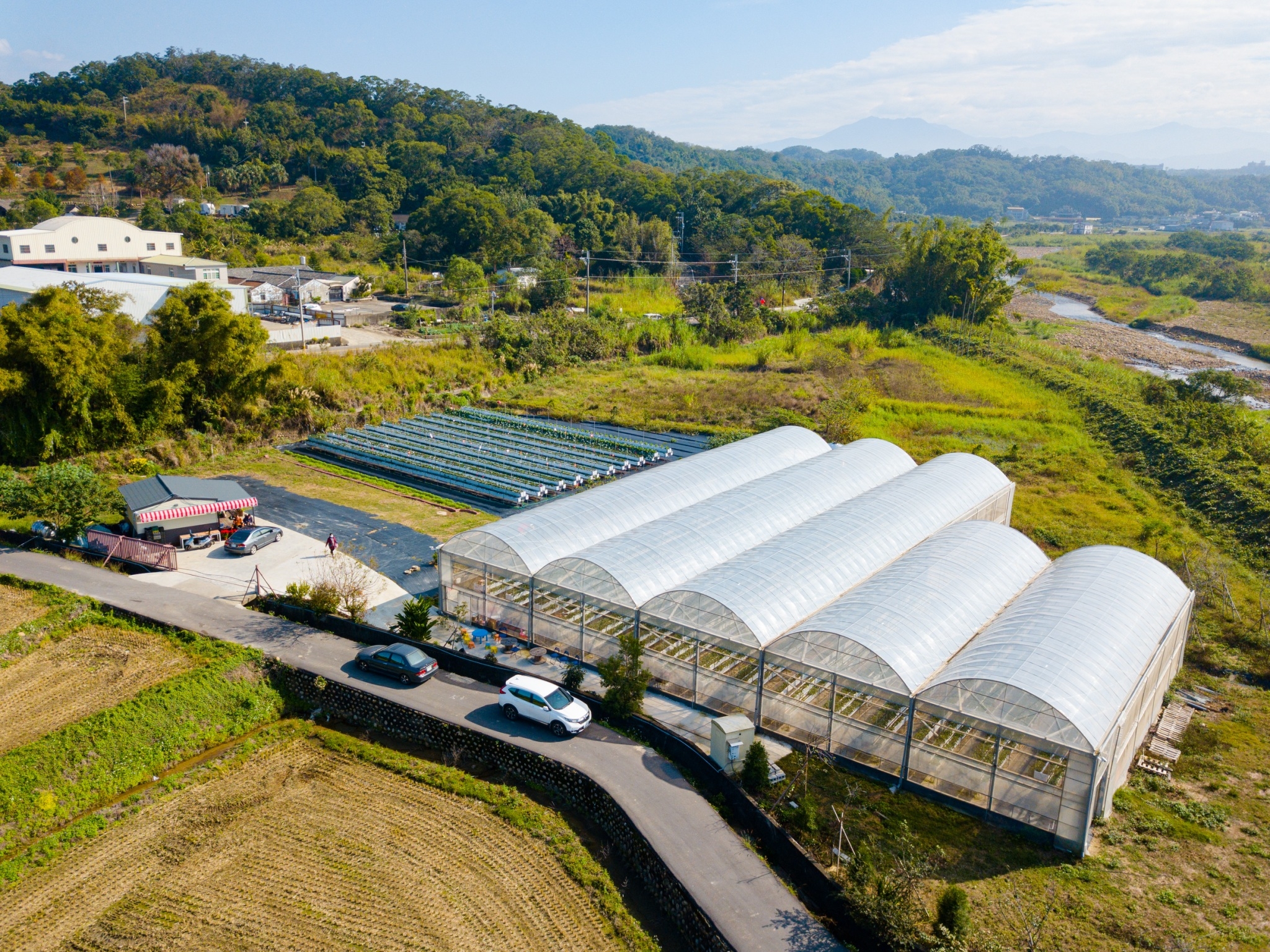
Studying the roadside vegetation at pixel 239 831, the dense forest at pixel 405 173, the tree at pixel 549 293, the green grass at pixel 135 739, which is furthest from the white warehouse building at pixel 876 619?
the dense forest at pixel 405 173

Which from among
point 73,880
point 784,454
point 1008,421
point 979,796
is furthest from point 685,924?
point 1008,421

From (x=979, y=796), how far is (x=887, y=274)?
63.2 meters

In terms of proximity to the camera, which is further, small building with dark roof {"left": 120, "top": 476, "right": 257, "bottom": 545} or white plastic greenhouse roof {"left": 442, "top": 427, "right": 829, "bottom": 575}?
small building with dark roof {"left": 120, "top": 476, "right": 257, "bottom": 545}

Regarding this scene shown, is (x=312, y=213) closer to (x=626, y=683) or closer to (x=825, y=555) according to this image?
(x=825, y=555)

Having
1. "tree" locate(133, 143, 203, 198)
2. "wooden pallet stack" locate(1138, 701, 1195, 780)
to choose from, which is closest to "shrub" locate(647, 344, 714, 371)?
"wooden pallet stack" locate(1138, 701, 1195, 780)

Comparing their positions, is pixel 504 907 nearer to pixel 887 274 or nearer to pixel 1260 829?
pixel 1260 829

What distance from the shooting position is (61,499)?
990 inches

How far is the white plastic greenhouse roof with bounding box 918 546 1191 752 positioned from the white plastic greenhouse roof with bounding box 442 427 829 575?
9.84m

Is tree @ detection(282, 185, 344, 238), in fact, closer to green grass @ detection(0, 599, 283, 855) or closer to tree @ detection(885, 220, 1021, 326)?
tree @ detection(885, 220, 1021, 326)

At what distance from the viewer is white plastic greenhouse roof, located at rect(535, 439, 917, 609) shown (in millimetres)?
19812

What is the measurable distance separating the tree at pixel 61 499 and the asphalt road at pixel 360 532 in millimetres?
5027

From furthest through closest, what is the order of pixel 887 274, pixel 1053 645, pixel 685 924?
pixel 887 274 < pixel 1053 645 < pixel 685 924

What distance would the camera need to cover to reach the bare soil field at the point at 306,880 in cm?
1271

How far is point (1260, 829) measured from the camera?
15117mm
